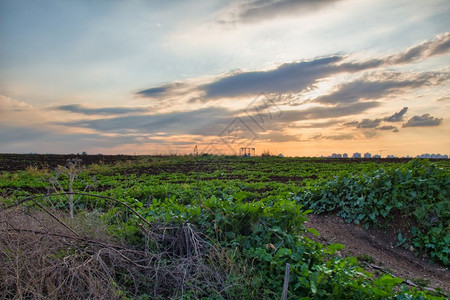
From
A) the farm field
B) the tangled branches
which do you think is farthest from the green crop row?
the tangled branches

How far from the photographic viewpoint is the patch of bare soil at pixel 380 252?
16.0 ft

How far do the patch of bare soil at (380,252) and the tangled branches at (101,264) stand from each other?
2.69 metres

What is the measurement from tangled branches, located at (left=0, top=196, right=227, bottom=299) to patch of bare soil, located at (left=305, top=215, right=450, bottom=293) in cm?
269

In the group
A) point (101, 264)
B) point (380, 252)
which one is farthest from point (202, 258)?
point (380, 252)

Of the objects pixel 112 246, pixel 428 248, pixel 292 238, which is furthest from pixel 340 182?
pixel 112 246

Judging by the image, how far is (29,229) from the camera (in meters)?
3.76

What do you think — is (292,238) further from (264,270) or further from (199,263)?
(199,263)

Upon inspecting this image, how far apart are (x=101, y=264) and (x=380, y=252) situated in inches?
178

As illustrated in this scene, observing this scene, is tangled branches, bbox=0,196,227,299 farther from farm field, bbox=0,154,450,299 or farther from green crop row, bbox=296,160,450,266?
green crop row, bbox=296,160,450,266

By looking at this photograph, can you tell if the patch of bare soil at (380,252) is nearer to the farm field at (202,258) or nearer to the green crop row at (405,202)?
the farm field at (202,258)

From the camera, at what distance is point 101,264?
131 inches

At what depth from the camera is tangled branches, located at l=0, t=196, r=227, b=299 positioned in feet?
10.5

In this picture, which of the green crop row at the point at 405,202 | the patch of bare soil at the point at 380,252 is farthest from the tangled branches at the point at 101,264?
the green crop row at the point at 405,202

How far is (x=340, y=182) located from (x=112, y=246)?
505cm
